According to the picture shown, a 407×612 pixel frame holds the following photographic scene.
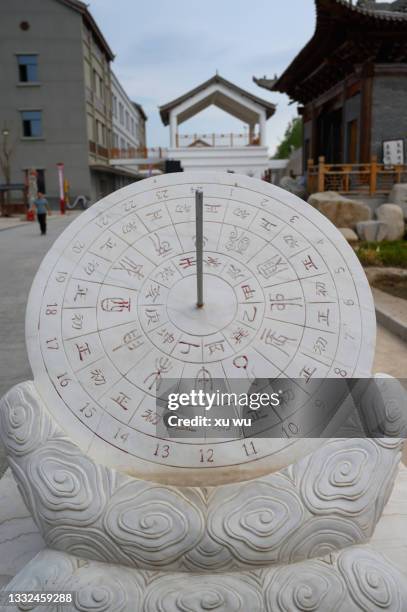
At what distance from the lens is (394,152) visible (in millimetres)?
10969

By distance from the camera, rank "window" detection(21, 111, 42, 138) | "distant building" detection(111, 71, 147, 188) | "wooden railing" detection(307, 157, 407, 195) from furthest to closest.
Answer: "distant building" detection(111, 71, 147, 188)
"window" detection(21, 111, 42, 138)
"wooden railing" detection(307, 157, 407, 195)

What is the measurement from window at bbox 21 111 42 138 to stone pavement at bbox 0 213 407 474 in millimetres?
14469

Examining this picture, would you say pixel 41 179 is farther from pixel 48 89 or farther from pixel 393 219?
pixel 393 219

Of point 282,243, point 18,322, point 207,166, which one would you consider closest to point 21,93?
point 207,166

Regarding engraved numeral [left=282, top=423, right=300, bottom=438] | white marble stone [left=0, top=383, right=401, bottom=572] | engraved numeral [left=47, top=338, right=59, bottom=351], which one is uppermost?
engraved numeral [left=47, top=338, right=59, bottom=351]

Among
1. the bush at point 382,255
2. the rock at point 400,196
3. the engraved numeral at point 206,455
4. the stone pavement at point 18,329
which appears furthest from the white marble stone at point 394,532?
Answer: the rock at point 400,196

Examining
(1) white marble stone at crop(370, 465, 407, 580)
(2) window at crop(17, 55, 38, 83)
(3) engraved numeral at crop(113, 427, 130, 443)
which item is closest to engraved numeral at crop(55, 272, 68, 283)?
(3) engraved numeral at crop(113, 427, 130, 443)

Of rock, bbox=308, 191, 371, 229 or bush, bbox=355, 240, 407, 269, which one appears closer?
bush, bbox=355, 240, 407, 269

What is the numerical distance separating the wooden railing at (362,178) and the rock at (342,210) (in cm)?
112

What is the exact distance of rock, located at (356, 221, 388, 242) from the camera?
9.46 m

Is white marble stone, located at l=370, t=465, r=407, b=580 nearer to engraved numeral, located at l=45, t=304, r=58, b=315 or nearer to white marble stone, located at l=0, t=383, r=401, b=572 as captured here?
white marble stone, located at l=0, t=383, r=401, b=572

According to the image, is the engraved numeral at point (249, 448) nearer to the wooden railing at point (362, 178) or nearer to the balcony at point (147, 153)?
the wooden railing at point (362, 178)

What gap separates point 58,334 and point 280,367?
865 millimetres

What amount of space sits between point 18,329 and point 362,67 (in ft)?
31.3
